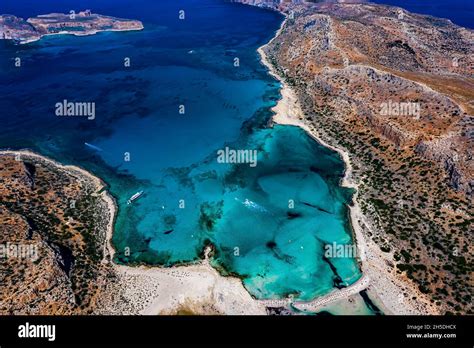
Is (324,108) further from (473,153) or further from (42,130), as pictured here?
(42,130)

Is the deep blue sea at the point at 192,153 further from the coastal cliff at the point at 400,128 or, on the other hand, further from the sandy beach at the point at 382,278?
the coastal cliff at the point at 400,128

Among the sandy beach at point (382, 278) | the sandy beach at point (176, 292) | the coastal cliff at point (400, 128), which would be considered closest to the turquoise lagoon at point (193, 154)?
the sandy beach at point (382, 278)

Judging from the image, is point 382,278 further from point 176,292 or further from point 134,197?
point 134,197

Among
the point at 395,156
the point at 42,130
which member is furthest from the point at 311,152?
the point at 42,130

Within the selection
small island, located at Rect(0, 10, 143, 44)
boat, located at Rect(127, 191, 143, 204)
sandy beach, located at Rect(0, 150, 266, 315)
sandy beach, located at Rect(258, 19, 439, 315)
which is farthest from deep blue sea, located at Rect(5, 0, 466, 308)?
small island, located at Rect(0, 10, 143, 44)

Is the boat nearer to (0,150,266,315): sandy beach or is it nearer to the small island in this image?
(0,150,266,315): sandy beach
